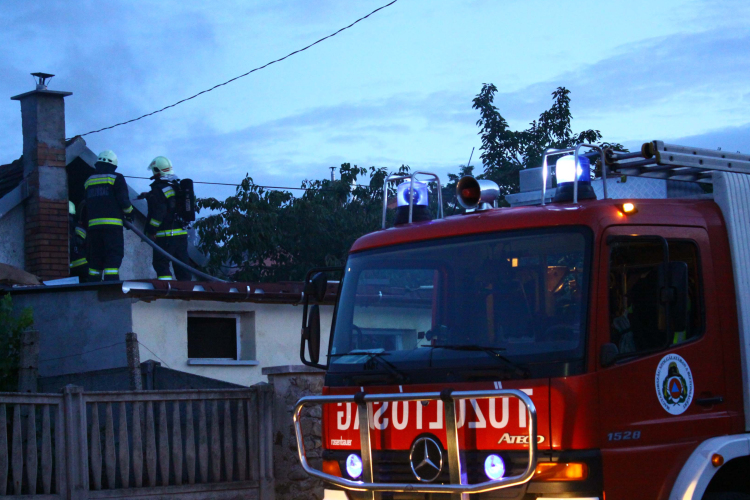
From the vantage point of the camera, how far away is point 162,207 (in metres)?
13.8

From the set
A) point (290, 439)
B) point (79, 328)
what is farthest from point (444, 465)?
point (79, 328)

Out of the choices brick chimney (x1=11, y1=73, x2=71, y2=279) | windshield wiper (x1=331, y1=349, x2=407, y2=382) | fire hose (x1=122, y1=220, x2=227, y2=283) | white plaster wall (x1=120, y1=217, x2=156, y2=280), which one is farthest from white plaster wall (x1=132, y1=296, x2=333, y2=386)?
windshield wiper (x1=331, y1=349, x2=407, y2=382)

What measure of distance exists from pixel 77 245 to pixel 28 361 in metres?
6.00

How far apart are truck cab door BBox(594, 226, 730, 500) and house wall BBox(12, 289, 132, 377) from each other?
23.1 feet

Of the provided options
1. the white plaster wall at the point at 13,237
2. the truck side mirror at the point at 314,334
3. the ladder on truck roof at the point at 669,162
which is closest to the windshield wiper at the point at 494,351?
the truck side mirror at the point at 314,334

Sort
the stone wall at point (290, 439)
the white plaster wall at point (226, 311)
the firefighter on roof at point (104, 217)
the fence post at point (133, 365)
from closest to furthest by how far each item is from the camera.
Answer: the stone wall at point (290, 439) → the fence post at point (133, 365) → the white plaster wall at point (226, 311) → the firefighter on roof at point (104, 217)

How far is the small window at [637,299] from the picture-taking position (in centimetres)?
494

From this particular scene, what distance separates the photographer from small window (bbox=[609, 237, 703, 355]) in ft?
16.2

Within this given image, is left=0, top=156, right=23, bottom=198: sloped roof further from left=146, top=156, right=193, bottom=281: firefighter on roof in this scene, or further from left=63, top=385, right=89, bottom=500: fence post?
left=63, top=385, right=89, bottom=500: fence post

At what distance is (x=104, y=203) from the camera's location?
1323 cm

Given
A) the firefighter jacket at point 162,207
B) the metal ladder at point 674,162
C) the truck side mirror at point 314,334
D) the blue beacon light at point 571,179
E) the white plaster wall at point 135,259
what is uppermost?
the firefighter jacket at point 162,207

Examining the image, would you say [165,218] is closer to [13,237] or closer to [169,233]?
[169,233]

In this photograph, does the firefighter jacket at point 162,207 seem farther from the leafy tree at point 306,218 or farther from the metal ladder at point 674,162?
the metal ladder at point 674,162

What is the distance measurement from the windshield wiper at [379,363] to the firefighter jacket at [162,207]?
8.67 metres
